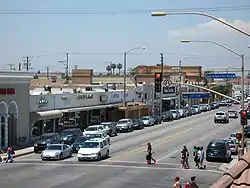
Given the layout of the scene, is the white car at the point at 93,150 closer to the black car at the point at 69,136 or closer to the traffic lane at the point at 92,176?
the traffic lane at the point at 92,176

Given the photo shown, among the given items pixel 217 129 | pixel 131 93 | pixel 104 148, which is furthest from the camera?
pixel 131 93

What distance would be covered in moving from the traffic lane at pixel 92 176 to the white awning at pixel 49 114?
14.5 m

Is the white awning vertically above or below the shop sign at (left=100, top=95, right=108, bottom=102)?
below

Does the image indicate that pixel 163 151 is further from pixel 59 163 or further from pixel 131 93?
pixel 131 93

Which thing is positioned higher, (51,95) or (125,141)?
(51,95)

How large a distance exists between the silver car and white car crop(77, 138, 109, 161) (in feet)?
4.48

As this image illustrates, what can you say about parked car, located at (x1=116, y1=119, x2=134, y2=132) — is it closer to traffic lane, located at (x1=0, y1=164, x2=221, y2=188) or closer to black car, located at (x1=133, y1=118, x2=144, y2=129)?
black car, located at (x1=133, y1=118, x2=144, y2=129)

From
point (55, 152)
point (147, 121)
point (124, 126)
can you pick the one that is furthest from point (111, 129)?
point (55, 152)

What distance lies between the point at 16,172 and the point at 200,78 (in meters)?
115

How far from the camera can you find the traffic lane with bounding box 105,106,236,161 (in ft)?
117

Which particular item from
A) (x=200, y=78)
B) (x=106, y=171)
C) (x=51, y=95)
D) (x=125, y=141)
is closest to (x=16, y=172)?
(x=106, y=171)

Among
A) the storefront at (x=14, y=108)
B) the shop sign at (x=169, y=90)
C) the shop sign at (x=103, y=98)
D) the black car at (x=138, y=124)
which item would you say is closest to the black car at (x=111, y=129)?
the black car at (x=138, y=124)

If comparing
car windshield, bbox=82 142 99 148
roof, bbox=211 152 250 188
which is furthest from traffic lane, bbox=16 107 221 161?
roof, bbox=211 152 250 188

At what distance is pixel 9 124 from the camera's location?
4119 cm
